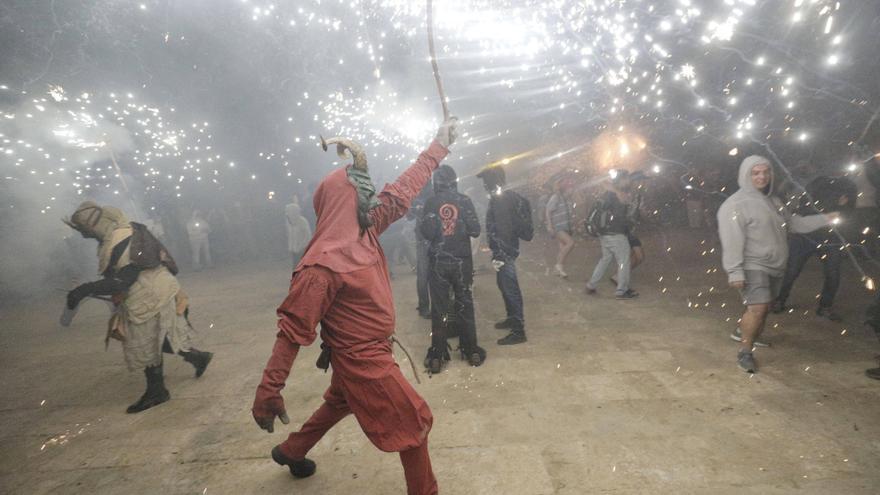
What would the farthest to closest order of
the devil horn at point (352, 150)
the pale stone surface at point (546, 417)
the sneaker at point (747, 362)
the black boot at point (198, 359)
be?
1. the black boot at point (198, 359)
2. the sneaker at point (747, 362)
3. the pale stone surface at point (546, 417)
4. the devil horn at point (352, 150)

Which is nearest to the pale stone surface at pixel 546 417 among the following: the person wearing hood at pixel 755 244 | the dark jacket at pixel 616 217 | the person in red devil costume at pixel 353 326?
the person wearing hood at pixel 755 244

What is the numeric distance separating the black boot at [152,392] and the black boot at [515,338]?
3574 mm

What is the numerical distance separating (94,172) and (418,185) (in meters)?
18.7

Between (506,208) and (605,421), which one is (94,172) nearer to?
(506,208)

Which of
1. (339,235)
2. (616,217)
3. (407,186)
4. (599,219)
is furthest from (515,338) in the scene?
(339,235)

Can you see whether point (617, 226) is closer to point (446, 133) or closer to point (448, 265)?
point (448, 265)

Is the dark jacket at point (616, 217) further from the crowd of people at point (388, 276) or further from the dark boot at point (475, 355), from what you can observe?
Answer: the dark boot at point (475, 355)

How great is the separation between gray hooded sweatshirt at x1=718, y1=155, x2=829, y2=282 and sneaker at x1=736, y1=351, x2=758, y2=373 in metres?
0.73

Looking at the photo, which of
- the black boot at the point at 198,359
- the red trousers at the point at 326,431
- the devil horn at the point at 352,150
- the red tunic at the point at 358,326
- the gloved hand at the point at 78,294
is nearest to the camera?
the red tunic at the point at 358,326

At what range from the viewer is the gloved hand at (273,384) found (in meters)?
1.63

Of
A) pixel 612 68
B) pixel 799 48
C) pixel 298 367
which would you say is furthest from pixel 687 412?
pixel 612 68

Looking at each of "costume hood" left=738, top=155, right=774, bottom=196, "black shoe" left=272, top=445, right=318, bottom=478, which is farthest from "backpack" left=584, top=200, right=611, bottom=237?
"black shoe" left=272, top=445, right=318, bottom=478

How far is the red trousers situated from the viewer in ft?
6.09

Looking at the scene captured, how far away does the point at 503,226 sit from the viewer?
4.69 m
